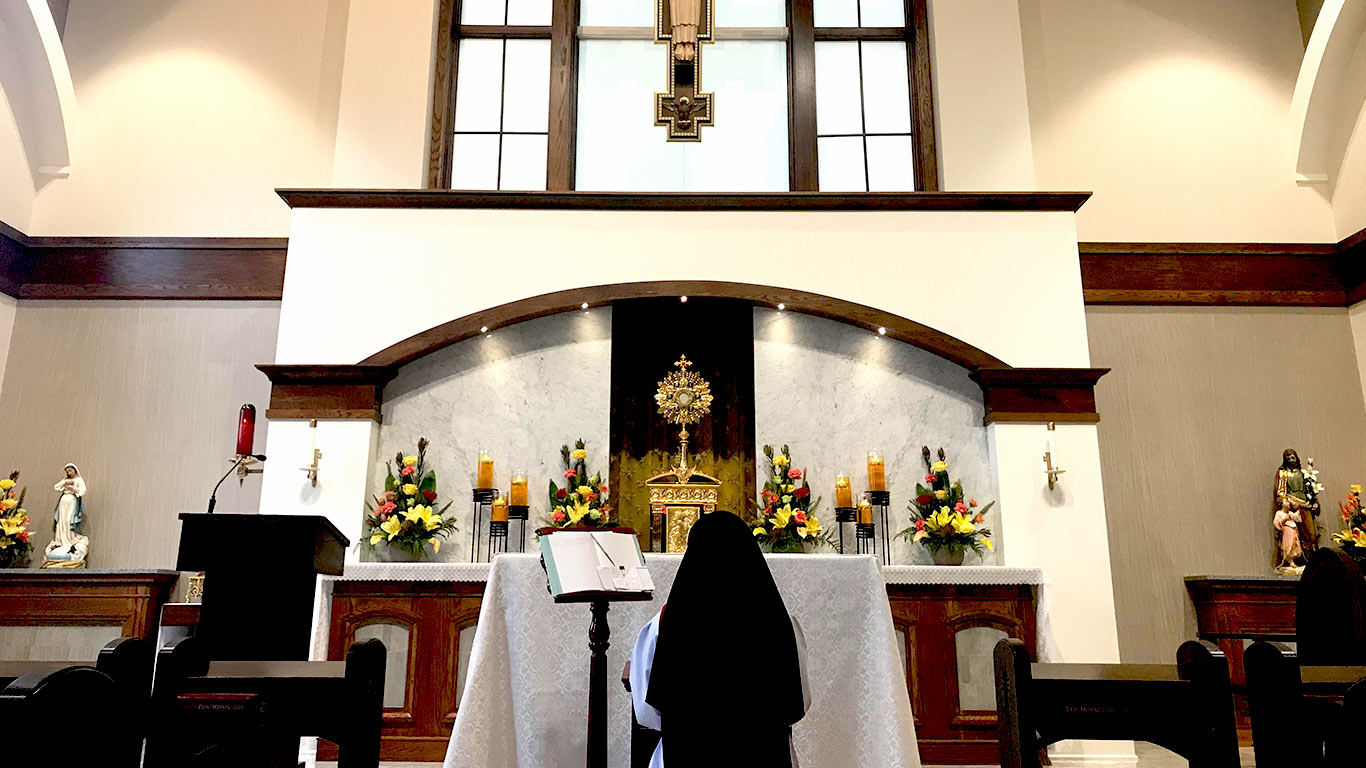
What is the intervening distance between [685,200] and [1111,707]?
455 centimetres

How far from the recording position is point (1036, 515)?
6398mm

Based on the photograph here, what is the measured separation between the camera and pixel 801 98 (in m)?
8.04

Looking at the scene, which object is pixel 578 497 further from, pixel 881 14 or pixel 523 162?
pixel 881 14

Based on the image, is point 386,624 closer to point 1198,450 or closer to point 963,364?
point 963,364

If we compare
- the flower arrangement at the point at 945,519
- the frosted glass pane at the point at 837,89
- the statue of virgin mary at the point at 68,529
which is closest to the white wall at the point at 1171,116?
the frosted glass pane at the point at 837,89

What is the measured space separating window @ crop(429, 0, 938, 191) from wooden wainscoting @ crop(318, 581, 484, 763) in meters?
3.46

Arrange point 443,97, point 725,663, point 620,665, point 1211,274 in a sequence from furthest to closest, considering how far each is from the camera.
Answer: point 443,97 < point 1211,274 < point 620,665 < point 725,663

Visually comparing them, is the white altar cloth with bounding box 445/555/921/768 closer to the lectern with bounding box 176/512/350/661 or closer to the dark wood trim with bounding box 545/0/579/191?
the lectern with bounding box 176/512/350/661

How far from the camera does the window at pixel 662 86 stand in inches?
313

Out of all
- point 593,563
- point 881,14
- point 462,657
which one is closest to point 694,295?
point 462,657

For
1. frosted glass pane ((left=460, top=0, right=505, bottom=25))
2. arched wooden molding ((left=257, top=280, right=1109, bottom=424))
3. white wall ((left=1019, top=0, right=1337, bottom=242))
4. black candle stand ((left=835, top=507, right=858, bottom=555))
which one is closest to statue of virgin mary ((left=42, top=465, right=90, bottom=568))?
arched wooden molding ((left=257, top=280, right=1109, bottom=424))

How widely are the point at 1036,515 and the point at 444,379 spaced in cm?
414

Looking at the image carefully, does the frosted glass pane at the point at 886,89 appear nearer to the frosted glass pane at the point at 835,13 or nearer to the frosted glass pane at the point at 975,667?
the frosted glass pane at the point at 835,13

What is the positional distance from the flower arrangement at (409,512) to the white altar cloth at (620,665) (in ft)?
7.94
